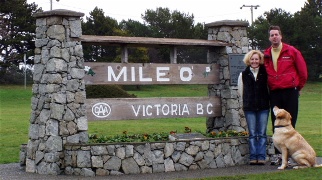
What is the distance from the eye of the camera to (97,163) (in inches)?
434

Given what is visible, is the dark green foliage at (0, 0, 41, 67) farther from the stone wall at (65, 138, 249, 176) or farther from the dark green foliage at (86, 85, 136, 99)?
the stone wall at (65, 138, 249, 176)

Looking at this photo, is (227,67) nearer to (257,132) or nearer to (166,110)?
(166,110)

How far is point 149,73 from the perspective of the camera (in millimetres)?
12664

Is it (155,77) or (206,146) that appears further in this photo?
(155,77)

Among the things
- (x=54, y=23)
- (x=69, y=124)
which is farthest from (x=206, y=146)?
(x=54, y=23)

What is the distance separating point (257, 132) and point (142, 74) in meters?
2.50

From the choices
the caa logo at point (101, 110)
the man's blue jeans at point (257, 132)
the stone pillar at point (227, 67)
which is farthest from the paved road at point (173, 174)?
the stone pillar at point (227, 67)

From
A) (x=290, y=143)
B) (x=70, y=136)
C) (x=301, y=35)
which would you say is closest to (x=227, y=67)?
(x=290, y=143)

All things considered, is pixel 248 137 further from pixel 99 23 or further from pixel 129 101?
pixel 99 23

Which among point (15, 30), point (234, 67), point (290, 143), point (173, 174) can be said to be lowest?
point (173, 174)

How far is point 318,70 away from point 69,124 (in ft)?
178

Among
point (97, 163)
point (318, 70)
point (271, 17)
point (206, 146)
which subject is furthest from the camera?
point (271, 17)

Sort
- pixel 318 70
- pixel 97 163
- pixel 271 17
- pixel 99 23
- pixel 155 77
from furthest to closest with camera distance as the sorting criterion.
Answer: pixel 271 17 → pixel 318 70 → pixel 99 23 → pixel 155 77 → pixel 97 163

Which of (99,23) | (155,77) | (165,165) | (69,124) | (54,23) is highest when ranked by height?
(99,23)
